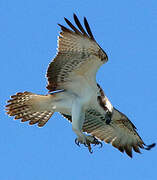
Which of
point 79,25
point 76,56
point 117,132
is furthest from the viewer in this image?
point 117,132

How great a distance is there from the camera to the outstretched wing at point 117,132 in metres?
13.8

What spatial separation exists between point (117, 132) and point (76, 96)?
1.90 m

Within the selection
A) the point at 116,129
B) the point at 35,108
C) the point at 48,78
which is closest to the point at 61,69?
the point at 48,78

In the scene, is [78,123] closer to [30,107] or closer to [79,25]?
[30,107]

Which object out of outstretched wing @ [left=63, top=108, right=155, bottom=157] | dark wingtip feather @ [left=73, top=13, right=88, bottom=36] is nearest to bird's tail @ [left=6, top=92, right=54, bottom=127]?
outstretched wing @ [left=63, top=108, right=155, bottom=157]

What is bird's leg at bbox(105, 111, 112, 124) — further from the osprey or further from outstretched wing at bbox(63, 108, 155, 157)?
outstretched wing at bbox(63, 108, 155, 157)

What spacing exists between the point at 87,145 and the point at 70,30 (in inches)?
89.9

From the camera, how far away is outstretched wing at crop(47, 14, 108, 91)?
1184 centimetres

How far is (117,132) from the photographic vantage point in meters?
14.1

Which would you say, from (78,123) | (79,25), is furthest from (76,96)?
(79,25)

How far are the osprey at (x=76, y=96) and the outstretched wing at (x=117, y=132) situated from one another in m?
0.02

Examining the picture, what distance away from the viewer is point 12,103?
12977mm

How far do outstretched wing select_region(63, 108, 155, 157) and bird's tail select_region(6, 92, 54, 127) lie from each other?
3.28ft

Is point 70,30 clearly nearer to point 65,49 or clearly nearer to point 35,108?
point 65,49
